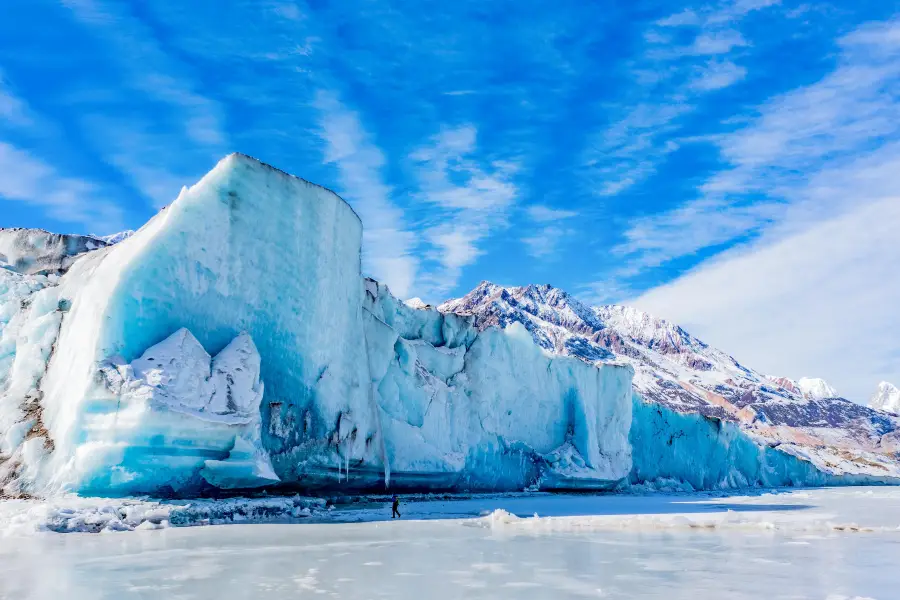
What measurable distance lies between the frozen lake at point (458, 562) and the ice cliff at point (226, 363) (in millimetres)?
1925

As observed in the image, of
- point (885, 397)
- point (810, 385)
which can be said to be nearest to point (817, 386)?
point (810, 385)

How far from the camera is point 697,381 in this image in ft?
362

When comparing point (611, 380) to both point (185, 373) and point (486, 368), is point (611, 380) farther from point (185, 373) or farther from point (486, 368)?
point (185, 373)

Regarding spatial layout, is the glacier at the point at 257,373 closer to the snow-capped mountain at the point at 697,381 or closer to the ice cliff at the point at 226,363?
the ice cliff at the point at 226,363

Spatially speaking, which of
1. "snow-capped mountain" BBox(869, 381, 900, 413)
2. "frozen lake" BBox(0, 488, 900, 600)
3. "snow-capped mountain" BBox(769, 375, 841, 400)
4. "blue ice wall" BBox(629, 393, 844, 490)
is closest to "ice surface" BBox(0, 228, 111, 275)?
"frozen lake" BBox(0, 488, 900, 600)

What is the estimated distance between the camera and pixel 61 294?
1488 cm

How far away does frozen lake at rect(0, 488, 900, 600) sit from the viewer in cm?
578

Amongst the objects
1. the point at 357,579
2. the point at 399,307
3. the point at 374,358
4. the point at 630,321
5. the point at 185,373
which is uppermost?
the point at 630,321

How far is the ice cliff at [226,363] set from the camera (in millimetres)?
11398

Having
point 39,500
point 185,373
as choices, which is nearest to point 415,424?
point 185,373

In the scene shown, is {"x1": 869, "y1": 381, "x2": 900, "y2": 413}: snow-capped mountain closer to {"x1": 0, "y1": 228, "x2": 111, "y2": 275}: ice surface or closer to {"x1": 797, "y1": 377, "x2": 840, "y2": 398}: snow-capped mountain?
{"x1": 797, "y1": 377, "x2": 840, "y2": 398}: snow-capped mountain

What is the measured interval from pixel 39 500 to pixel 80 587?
6.57 meters

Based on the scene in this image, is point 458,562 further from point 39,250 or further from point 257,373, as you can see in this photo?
point 39,250

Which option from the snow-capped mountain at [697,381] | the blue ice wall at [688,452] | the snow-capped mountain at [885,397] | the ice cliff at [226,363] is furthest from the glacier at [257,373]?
the snow-capped mountain at [885,397]
